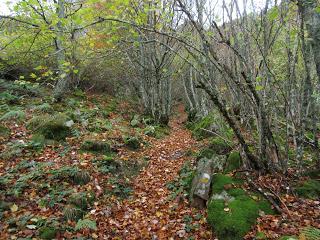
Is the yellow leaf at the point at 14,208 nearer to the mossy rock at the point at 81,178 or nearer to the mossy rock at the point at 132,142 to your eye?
the mossy rock at the point at 81,178

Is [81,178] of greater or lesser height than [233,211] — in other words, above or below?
above

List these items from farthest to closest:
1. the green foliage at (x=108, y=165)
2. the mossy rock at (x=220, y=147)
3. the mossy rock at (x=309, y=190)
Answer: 1. the mossy rock at (x=220, y=147)
2. the green foliage at (x=108, y=165)
3. the mossy rock at (x=309, y=190)

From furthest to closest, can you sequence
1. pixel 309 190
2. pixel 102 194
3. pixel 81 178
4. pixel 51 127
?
pixel 51 127
pixel 81 178
pixel 102 194
pixel 309 190

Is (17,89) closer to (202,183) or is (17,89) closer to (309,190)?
(202,183)

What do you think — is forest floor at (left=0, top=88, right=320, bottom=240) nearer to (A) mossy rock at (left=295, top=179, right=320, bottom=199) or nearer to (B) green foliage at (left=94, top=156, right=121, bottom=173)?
(B) green foliage at (left=94, top=156, right=121, bottom=173)

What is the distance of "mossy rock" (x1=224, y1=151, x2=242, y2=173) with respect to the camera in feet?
19.9

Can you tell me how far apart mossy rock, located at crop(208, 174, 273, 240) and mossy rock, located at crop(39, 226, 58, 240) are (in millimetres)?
2640

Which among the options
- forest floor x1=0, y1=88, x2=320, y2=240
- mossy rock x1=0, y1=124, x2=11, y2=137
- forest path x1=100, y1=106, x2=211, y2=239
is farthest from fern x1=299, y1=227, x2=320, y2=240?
mossy rock x1=0, y1=124, x2=11, y2=137

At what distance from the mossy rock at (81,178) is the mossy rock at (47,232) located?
1.54m

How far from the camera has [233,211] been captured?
4.38 meters

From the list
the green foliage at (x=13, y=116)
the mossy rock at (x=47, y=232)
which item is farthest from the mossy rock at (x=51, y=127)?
the mossy rock at (x=47, y=232)

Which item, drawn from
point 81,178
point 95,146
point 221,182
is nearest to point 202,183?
point 221,182

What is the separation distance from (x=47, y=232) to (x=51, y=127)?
4397 mm

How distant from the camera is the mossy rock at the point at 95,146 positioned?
7.31 metres
